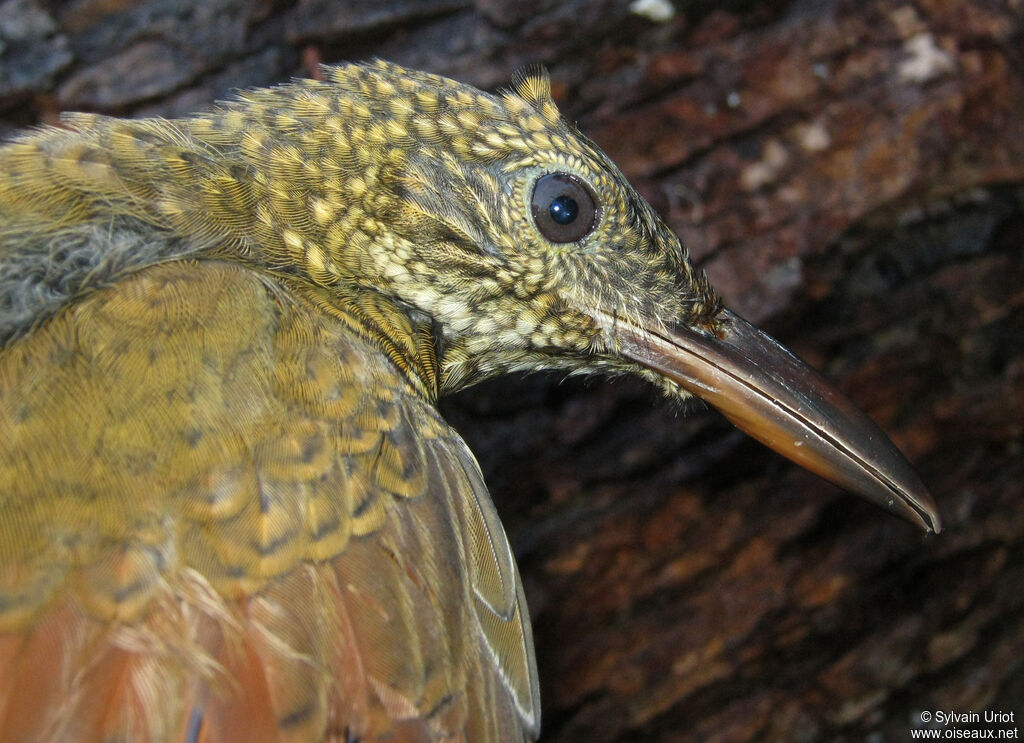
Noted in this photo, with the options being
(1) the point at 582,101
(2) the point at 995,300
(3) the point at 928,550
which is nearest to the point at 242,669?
(1) the point at 582,101

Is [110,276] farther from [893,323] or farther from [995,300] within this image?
[995,300]

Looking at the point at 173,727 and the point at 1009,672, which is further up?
the point at 173,727

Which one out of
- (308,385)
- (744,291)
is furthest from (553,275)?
(744,291)

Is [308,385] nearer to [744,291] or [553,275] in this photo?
[553,275]

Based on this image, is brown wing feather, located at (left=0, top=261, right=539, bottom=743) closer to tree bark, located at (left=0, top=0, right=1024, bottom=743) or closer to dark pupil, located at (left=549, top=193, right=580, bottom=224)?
dark pupil, located at (left=549, top=193, right=580, bottom=224)

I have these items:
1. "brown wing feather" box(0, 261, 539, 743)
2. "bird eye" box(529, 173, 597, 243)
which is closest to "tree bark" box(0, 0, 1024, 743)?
"bird eye" box(529, 173, 597, 243)
